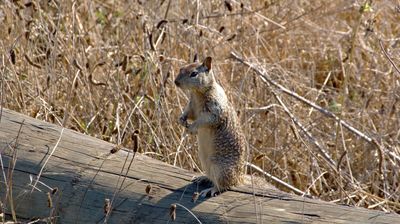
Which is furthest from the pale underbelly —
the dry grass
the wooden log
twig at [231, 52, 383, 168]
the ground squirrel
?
twig at [231, 52, 383, 168]

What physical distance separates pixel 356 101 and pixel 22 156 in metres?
2.90

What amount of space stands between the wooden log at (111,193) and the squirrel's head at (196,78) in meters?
0.41

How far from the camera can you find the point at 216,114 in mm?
3773

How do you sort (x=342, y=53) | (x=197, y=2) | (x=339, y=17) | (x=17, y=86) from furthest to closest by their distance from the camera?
1. (x=339, y=17)
2. (x=342, y=53)
3. (x=197, y=2)
4. (x=17, y=86)

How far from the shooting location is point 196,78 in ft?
12.4

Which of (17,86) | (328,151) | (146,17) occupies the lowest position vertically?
(328,151)

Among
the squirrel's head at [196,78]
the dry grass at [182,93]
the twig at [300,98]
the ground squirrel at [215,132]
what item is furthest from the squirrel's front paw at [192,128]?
the twig at [300,98]

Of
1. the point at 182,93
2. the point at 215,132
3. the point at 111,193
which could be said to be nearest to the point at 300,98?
the point at 182,93

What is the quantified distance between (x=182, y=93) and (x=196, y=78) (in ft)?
5.19

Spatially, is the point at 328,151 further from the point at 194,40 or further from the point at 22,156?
the point at 22,156

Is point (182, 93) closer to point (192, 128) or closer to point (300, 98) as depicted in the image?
point (300, 98)

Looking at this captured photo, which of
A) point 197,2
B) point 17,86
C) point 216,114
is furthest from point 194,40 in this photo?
point 216,114

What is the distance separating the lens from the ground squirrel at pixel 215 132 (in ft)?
12.4

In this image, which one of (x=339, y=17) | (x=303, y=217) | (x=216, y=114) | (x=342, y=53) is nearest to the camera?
(x=303, y=217)
